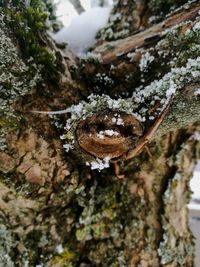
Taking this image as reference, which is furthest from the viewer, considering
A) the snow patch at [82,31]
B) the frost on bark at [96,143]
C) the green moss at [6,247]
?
the snow patch at [82,31]

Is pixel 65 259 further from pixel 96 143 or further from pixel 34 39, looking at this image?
pixel 34 39

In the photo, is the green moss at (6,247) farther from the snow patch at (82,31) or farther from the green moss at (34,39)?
the snow patch at (82,31)

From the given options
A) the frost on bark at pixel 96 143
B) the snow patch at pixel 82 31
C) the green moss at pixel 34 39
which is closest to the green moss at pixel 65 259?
the frost on bark at pixel 96 143

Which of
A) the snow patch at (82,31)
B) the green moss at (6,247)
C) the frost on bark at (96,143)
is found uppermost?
the snow patch at (82,31)

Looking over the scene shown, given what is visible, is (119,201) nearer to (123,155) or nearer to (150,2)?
(123,155)

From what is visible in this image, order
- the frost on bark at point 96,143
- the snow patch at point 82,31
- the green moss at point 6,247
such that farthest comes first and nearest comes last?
the snow patch at point 82,31 < the green moss at point 6,247 < the frost on bark at point 96,143

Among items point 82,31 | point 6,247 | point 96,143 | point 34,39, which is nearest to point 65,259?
point 6,247

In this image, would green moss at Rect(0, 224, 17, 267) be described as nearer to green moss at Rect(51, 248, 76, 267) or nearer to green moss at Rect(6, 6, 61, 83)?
green moss at Rect(51, 248, 76, 267)

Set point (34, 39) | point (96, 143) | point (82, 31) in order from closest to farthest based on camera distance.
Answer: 1. point (96, 143)
2. point (34, 39)
3. point (82, 31)

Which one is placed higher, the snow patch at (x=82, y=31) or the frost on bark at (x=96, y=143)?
the snow patch at (x=82, y=31)
